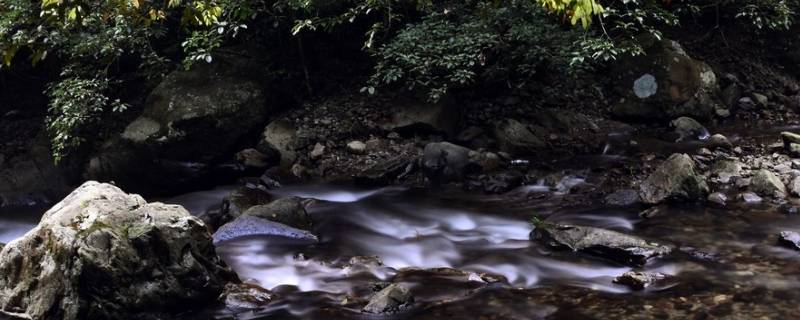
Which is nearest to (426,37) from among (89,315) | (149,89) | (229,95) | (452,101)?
(452,101)

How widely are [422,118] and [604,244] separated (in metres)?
4.36

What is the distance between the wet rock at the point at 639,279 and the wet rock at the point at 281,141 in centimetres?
553

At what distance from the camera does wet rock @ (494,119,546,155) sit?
8695 millimetres

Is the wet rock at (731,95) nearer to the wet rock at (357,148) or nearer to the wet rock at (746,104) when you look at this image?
the wet rock at (746,104)

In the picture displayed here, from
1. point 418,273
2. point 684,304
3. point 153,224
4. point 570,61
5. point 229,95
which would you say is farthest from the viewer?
point 229,95

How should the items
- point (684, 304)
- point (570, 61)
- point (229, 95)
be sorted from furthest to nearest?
point (229, 95) → point (570, 61) → point (684, 304)

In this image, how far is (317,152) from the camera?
9195mm

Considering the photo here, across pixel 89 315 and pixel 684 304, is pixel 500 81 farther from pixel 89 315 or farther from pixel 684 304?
pixel 89 315

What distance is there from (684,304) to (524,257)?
5.00 ft

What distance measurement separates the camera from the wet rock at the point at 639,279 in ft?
15.5

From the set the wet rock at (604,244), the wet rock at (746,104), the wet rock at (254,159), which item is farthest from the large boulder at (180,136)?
the wet rock at (746,104)

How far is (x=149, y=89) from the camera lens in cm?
1028

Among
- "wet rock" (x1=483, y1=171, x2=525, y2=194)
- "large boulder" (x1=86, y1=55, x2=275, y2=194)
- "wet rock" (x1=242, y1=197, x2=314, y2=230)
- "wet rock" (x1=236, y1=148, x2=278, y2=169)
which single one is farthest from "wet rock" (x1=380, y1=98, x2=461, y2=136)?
"wet rock" (x1=242, y1=197, x2=314, y2=230)

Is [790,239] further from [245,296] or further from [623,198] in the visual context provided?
[245,296]
